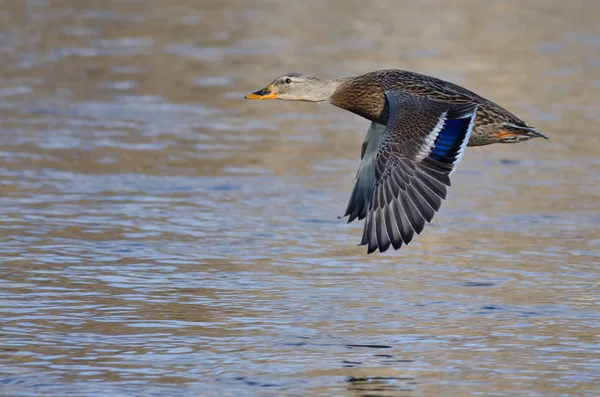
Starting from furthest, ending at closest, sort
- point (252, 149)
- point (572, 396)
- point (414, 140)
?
point (252, 149), point (414, 140), point (572, 396)

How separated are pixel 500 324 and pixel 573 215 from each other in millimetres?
2694

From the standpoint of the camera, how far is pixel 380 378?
242 inches

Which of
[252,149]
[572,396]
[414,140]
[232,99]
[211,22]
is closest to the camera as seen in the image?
[572,396]

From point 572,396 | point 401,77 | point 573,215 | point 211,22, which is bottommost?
point 572,396

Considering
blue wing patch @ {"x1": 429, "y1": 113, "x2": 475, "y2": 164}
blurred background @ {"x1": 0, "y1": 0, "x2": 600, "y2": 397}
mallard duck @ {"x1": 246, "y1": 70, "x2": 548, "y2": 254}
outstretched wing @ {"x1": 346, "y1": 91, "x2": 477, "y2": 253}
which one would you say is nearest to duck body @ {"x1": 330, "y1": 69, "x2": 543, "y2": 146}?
mallard duck @ {"x1": 246, "y1": 70, "x2": 548, "y2": 254}

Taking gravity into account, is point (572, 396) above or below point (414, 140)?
below

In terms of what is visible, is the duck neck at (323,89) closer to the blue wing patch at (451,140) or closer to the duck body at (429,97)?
the duck body at (429,97)

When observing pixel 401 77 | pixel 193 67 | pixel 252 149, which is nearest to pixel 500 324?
pixel 401 77

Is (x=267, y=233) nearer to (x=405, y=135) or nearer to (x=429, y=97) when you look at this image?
(x=429, y=97)

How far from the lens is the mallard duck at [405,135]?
7.40 metres

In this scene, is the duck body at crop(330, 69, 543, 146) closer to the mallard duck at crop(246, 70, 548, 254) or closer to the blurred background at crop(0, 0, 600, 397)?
the mallard duck at crop(246, 70, 548, 254)

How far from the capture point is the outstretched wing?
734cm

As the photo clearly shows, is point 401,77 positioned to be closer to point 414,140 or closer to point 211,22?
point 414,140

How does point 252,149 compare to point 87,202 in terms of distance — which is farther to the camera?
point 252,149
